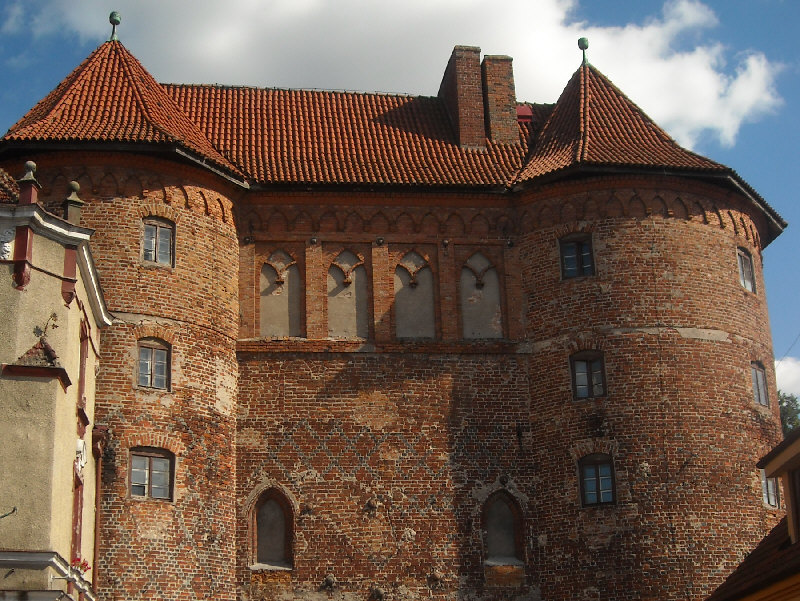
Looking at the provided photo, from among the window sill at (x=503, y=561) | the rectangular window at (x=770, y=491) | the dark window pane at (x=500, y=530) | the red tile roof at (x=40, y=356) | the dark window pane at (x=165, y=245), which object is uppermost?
the dark window pane at (x=165, y=245)

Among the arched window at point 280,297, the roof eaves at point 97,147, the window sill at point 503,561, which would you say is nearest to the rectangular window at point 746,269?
the window sill at point 503,561

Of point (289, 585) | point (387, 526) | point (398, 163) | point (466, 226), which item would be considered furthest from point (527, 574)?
point (398, 163)

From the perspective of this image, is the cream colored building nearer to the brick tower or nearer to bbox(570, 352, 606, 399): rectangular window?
the brick tower

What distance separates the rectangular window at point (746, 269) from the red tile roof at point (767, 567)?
34.0 ft

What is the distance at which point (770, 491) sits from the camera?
28297 mm

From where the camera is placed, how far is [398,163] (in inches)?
1223

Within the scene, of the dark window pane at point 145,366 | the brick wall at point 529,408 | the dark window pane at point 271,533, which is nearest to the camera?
the dark window pane at point 145,366

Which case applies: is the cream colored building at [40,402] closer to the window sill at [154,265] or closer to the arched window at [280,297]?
the window sill at [154,265]

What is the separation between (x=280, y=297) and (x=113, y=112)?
5.26 meters

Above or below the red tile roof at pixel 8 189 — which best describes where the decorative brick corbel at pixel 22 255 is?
below

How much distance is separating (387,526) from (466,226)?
22.8 ft

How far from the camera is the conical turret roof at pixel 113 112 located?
2784cm

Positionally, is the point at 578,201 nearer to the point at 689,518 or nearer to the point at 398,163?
the point at 398,163

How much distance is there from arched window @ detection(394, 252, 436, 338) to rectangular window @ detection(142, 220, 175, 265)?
16.4ft
